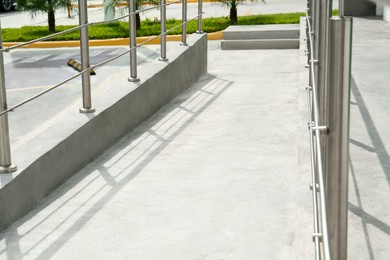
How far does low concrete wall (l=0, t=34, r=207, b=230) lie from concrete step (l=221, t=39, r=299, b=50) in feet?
13.1

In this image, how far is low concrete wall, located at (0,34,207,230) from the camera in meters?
4.15

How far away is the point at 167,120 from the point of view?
21.7 ft

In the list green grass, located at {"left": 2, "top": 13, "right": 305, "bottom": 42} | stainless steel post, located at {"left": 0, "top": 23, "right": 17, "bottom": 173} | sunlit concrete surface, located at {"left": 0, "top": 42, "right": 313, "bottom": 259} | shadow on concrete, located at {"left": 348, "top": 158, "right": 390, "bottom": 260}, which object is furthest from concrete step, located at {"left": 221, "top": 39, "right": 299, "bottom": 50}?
shadow on concrete, located at {"left": 348, "top": 158, "right": 390, "bottom": 260}

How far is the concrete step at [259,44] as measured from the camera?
11.8m

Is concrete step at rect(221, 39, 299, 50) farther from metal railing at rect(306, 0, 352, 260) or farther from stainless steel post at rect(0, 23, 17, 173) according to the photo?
metal railing at rect(306, 0, 352, 260)

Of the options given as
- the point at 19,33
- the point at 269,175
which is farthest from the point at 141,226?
the point at 19,33

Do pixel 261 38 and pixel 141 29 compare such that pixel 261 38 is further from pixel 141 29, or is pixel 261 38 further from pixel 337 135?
pixel 337 135

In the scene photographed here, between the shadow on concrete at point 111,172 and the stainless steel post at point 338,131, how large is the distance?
7.54 ft

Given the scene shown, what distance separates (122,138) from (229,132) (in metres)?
0.81

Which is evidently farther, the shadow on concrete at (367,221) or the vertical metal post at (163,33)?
the vertical metal post at (163,33)

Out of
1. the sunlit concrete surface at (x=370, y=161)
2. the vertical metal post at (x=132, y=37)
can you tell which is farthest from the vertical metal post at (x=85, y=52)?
the sunlit concrete surface at (x=370, y=161)

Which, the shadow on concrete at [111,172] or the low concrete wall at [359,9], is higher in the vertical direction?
the low concrete wall at [359,9]

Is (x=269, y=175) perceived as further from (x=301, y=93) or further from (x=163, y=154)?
(x=301, y=93)

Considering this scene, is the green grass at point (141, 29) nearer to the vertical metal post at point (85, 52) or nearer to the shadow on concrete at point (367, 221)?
the vertical metal post at point (85, 52)
